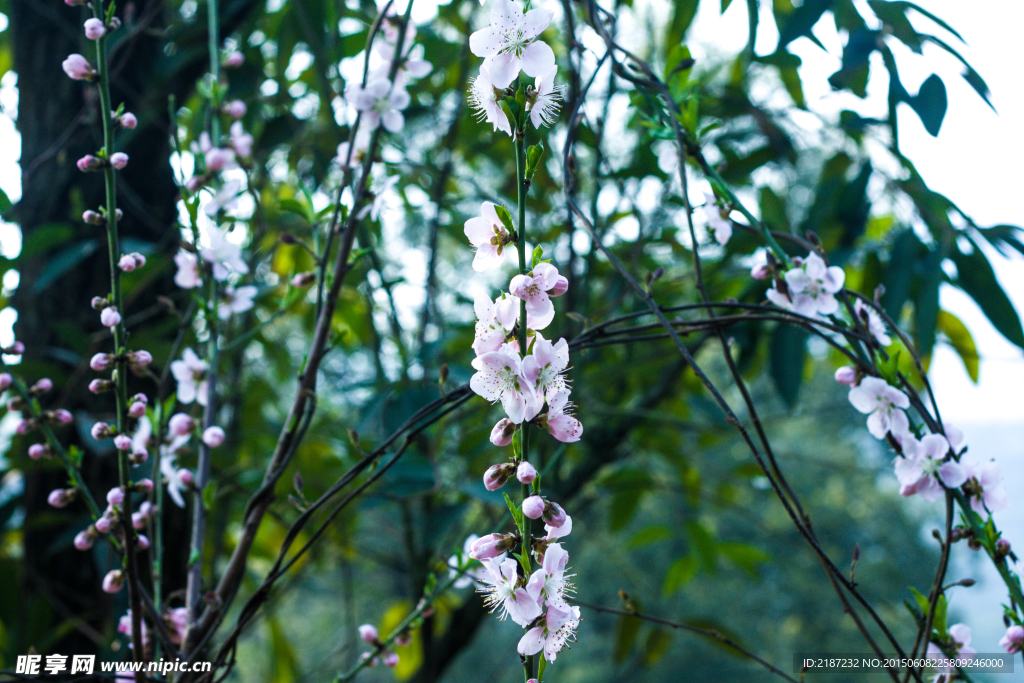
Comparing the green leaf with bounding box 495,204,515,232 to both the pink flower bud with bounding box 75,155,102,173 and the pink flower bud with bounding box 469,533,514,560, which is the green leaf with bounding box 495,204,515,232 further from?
the pink flower bud with bounding box 75,155,102,173

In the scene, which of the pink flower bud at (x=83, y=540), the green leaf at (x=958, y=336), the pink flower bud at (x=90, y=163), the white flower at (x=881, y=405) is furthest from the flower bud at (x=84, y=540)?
the green leaf at (x=958, y=336)

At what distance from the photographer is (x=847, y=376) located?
0.45 m

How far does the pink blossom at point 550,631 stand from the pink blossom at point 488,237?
169 millimetres

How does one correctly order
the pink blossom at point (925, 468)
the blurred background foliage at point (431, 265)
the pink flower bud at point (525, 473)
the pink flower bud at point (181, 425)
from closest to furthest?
the pink flower bud at point (525, 473), the pink blossom at point (925, 468), the pink flower bud at point (181, 425), the blurred background foliage at point (431, 265)

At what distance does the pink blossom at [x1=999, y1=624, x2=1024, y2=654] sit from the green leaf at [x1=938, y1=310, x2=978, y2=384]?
1.49ft

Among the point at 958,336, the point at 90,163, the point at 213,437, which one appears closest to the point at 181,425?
the point at 213,437

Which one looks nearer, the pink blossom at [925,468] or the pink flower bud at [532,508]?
the pink flower bud at [532,508]

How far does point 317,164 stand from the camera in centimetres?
84

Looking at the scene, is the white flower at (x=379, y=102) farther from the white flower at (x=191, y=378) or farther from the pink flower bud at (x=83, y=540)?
the pink flower bud at (x=83, y=540)

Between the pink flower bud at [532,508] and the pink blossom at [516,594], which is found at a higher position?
the pink flower bud at [532,508]

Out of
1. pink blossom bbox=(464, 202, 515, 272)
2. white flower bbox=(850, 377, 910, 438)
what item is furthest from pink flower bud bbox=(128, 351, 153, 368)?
white flower bbox=(850, 377, 910, 438)

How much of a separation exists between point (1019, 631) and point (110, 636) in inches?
30.4

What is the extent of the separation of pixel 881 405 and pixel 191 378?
514 mm

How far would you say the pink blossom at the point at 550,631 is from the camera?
0.31 metres
